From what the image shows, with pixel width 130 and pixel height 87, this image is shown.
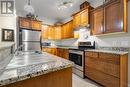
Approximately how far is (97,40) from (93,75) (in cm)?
127

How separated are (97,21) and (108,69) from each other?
1541 mm

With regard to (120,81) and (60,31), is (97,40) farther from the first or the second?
(60,31)

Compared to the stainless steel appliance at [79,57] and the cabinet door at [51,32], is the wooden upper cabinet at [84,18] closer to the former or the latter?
the stainless steel appliance at [79,57]

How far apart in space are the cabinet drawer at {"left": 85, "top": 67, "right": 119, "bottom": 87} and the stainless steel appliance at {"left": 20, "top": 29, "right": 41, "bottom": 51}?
9.51ft

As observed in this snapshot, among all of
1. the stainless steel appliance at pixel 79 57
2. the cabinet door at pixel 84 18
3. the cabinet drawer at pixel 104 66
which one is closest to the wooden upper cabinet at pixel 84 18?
the cabinet door at pixel 84 18

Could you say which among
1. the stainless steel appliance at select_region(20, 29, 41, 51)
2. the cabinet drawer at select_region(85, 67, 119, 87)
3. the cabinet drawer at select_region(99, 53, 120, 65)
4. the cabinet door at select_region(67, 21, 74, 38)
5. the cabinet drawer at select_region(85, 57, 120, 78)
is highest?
the cabinet door at select_region(67, 21, 74, 38)

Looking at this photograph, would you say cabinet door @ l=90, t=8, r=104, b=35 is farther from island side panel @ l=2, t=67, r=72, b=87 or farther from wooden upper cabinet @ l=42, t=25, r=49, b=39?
wooden upper cabinet @ l=42, t=25, r=49, b=39

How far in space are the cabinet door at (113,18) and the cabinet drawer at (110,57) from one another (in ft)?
2.19

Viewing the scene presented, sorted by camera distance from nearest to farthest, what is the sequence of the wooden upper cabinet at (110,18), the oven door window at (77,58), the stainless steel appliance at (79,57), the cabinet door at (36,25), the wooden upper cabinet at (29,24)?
the wooden upper cabinet at (110,18) → the stainless steel appliance at (79,57) → the oven door window at (77,58) → the wooden upper cabinet at (29,24) → the cabinet door at (36,25)

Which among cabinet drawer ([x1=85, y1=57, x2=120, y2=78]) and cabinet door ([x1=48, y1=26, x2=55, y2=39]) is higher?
cabinet door ([x1=48, y1=26, x2=55, y2=39])

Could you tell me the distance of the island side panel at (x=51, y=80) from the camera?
71cm

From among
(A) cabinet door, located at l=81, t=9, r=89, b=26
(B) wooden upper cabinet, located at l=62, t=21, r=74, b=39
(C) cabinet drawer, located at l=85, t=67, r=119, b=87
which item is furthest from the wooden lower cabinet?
(B) wooden upper cabinet, located at l=62, t=21, r=74, b=39

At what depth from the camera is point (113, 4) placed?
279cm

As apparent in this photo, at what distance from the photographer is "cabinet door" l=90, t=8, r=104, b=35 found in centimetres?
319
